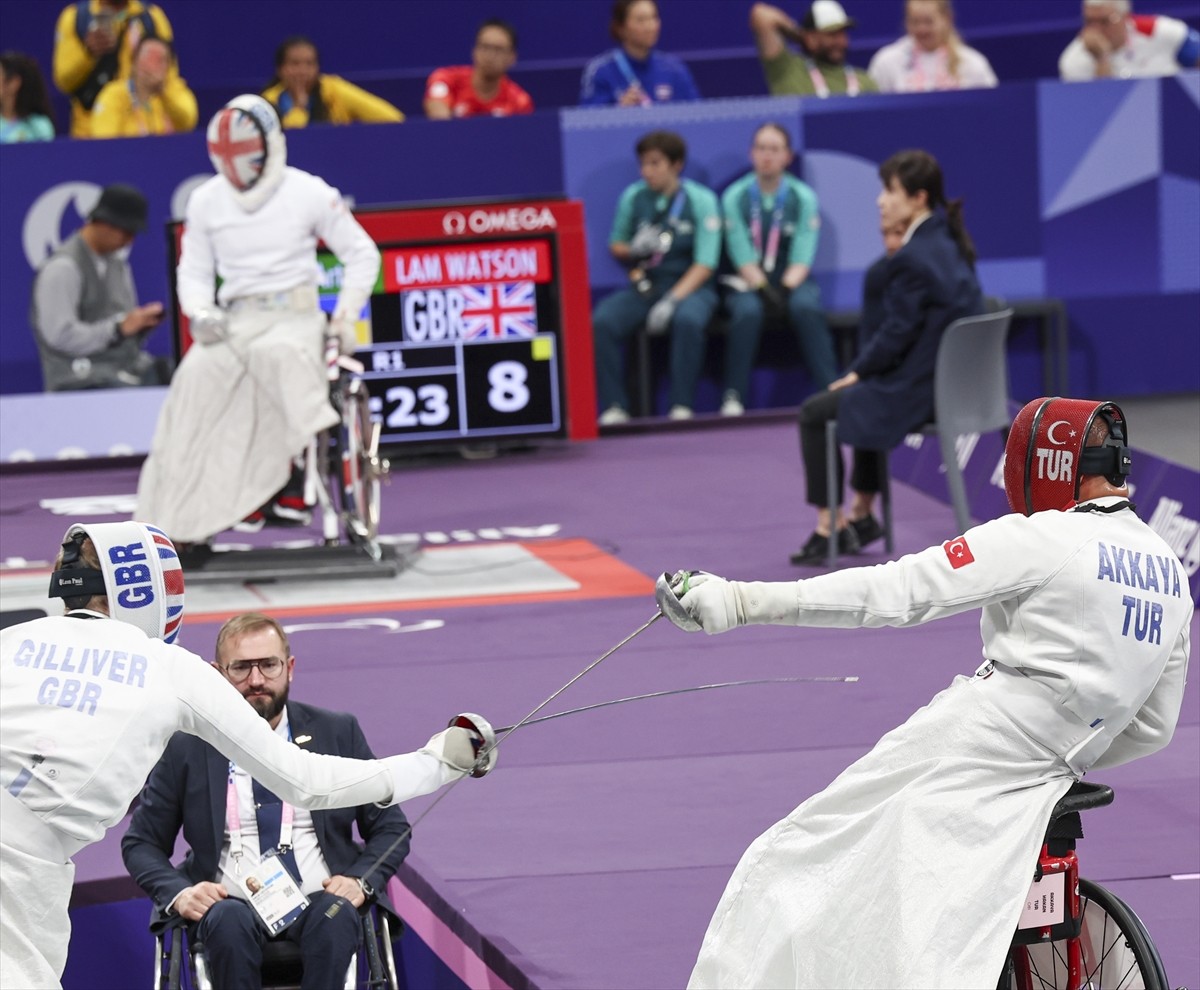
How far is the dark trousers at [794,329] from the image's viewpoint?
41.1ft

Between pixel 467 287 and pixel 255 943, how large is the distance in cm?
690

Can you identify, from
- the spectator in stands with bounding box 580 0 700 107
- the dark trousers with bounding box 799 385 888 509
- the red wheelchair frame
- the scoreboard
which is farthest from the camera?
the spectator in stands with bounding box 580 0 700 107

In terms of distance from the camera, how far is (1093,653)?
3557mm

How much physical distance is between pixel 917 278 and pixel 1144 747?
5104 millimetres

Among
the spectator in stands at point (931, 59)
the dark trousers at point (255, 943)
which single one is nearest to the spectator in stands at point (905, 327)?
the spectator in stands at point (931, 59)

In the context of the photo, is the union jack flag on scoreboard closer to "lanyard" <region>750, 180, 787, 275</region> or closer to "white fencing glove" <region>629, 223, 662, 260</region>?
"white fencing glove" <region>629, 223, 662, 260</region>

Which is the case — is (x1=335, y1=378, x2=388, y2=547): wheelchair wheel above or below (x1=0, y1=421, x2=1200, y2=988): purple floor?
above

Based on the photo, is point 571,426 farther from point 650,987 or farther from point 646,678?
point 650,987

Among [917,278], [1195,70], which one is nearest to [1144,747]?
[917,278]

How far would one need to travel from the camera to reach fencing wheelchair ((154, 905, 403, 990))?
14.6 ft

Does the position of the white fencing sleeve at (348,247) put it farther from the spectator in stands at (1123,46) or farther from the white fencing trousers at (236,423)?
the spectator in stands at (1123,46)

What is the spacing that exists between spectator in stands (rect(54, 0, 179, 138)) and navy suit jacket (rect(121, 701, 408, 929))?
8870 millimetres

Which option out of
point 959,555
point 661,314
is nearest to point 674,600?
point 959,555


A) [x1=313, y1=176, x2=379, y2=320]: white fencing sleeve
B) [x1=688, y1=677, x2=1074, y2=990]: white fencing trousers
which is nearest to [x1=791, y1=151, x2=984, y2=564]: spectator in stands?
[x1=313, y1=176, x2=379, y2=320]: white fencing sleeve
